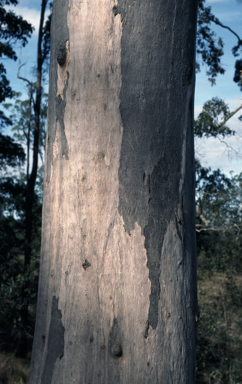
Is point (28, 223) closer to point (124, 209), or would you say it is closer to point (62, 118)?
point (62, 118)

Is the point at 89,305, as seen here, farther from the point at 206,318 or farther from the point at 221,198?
the point at 221,198

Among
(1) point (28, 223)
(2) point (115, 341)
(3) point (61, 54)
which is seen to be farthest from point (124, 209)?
(1) point (28, 223)

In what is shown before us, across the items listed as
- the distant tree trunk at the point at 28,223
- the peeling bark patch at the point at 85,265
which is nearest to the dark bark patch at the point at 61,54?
the peeling bark patch at the point at 85,265

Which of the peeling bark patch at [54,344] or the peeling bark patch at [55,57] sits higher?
the peeling bark patch at [55,57]

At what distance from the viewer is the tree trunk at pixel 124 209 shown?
33.9 inches

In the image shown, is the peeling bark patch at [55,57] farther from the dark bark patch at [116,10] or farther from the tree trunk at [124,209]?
the dark bark patch at [116,10]

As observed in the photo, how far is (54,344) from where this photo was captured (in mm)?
928

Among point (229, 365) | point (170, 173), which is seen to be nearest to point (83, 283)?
point (170, 173)

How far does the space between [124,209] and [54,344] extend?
46 cm

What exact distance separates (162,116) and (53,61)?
1.50 feet

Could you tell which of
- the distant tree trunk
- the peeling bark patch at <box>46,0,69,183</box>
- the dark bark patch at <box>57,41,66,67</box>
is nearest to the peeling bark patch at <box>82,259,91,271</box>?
the peeling bark patch at <box>46,0,69,183</box>

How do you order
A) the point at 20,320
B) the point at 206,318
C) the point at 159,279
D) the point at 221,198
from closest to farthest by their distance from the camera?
1. the point at 159,279
2. the point at 206,318
3. the point at 20,320
4. the point at 221,198

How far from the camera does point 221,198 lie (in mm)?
10242

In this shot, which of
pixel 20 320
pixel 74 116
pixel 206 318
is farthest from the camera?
pixel 20 320
